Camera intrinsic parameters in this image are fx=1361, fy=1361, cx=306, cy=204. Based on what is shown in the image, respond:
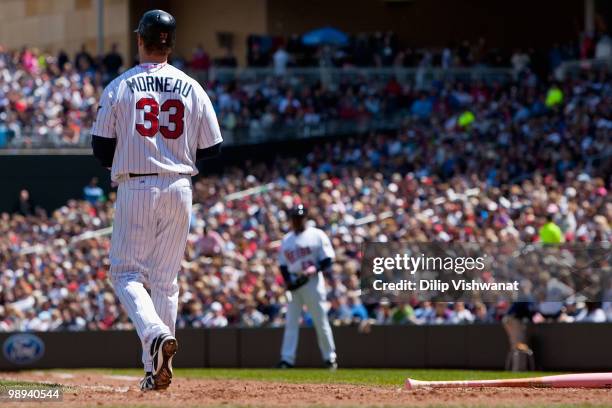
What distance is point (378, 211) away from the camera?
23.3 m

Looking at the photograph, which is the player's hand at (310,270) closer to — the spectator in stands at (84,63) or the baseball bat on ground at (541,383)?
the baseball bat on ground at (541,383)

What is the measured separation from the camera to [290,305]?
623 inches

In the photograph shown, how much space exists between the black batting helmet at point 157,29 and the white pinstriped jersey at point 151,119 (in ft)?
0.49

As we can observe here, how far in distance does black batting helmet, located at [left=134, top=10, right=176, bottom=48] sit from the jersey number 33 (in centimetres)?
39

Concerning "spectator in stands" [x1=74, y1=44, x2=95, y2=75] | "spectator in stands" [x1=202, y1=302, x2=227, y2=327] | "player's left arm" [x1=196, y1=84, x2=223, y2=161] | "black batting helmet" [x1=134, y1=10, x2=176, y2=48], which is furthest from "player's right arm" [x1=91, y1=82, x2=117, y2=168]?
"spectator in stands" [x1=74, y1=44, x2=95, y2=75]

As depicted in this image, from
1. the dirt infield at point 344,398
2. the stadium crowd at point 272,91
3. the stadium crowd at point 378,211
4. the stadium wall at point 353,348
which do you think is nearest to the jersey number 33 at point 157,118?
the dirt infield at point 344,398

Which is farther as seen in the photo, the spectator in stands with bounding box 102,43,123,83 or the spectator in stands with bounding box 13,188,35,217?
the spectator in stands with bounding box 102,43,123,83

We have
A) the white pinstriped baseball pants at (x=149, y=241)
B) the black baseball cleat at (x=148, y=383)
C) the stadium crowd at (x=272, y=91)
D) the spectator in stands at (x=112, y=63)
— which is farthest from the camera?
the spectator in stands at (x=112, y=63)

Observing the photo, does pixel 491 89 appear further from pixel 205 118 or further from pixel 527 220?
pixel 205 118

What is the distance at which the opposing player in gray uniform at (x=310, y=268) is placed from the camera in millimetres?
15320

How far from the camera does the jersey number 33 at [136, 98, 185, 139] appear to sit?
8.30 meters

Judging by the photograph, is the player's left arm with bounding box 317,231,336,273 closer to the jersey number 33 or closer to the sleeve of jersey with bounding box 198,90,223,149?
the sleeve of jersey with bounding box 198,90,223,149

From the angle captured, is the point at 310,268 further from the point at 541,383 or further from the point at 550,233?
the point at 541,383

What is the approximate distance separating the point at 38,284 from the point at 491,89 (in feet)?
39.6
